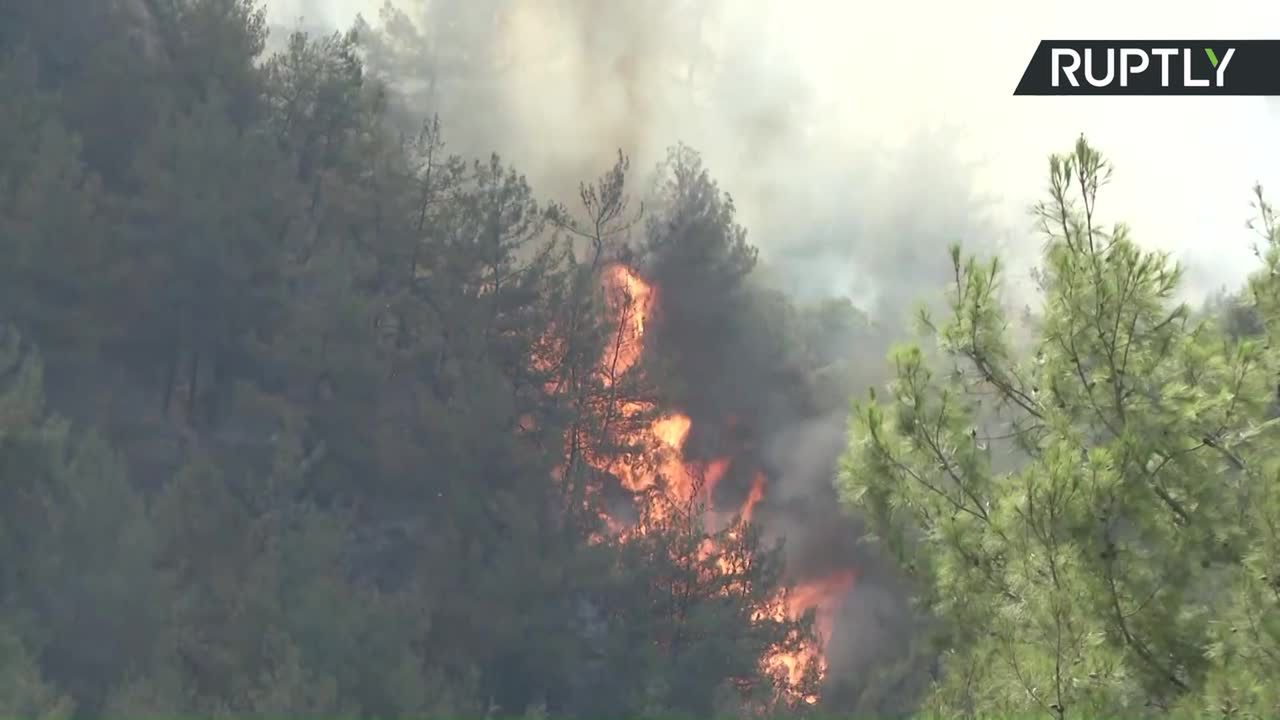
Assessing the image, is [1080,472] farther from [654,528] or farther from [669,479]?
[669,479]

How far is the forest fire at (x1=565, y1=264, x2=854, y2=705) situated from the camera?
3978cm

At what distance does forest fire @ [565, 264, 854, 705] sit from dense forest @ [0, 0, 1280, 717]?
6.9 inches

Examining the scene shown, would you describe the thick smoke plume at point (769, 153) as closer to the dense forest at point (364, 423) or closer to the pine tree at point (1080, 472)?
the dense forest at point (364, 423)

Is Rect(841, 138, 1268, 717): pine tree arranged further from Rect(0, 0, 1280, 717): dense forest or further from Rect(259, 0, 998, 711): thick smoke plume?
Rect(259, 0, 998, 711): thick smoke plume

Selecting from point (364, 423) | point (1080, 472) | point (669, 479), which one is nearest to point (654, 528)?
point (364, 423)

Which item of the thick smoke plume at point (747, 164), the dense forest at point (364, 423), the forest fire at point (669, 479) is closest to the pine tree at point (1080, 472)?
the dense forest at point (364, 423)

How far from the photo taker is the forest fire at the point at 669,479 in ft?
131

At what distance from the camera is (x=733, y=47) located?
73.2 m

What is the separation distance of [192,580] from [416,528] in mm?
11237

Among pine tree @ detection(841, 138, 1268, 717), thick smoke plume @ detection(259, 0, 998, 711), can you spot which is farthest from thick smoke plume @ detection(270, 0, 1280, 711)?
pine tree @ detection(841, 138, 1268, 717)

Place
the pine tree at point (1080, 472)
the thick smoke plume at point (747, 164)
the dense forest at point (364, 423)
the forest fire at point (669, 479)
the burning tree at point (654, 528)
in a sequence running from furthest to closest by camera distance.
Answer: the thick smoke plume at point (747, 164) → the forest fire at point (669, 479) → the burning tree at point (654, 528) → the dense forest at point (364, 423) → the pine tree at point (1080, 472)

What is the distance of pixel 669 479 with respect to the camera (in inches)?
2019

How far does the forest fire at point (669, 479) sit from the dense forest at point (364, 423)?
0.18 meters

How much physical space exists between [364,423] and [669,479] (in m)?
14.0
